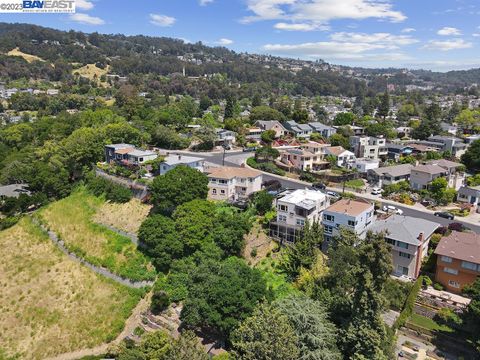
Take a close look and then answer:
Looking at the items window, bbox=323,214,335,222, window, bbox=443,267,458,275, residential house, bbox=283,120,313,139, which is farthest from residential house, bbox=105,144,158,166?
window, bbox=443,267,458,275

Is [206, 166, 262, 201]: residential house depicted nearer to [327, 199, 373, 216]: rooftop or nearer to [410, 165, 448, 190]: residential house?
[327, 199, 373, 216]: rooftop

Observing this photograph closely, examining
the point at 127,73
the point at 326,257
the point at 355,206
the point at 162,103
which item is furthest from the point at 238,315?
the point at 127,73

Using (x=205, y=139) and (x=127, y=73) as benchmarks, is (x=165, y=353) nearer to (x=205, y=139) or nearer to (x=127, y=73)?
(x=205, y=139)

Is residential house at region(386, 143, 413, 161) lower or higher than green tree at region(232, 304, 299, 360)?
higher

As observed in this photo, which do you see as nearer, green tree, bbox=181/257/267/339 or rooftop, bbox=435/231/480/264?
green tree, bbox=181/257/267/339

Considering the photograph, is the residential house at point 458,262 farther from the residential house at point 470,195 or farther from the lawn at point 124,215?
the lawn at point 124,215

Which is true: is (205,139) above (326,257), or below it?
above
